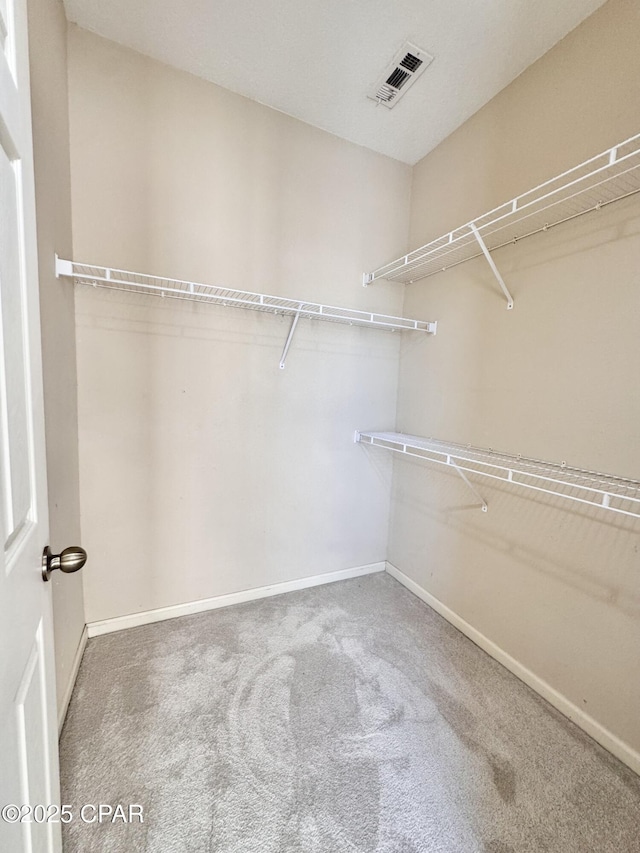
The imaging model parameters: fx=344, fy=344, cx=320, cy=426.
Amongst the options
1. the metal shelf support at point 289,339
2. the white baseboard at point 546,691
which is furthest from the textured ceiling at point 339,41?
the white baseboard at point 546,691

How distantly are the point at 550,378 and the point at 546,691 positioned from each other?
4.29 feet

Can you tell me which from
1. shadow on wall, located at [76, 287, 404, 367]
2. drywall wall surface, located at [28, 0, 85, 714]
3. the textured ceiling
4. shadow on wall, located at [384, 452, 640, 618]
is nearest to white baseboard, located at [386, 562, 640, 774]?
shadow on wall, located at [384, 452, 640, 618]

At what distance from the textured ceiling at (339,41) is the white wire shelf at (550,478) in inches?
66.9

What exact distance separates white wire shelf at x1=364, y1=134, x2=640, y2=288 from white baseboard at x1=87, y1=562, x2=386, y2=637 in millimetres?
1895

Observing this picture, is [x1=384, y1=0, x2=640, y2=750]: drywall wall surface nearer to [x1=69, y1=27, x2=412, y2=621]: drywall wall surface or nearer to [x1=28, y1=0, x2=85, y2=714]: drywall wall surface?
[x1=69, y1=27, x2=412, y2=621]: drywall wall surface

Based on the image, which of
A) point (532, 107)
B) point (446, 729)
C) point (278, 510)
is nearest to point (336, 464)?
point (278, 510)

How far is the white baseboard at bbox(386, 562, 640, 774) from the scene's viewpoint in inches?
47.7

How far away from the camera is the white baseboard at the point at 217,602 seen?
1722mm

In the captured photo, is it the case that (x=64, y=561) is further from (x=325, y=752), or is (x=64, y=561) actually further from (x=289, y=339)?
(x=289, y=339)

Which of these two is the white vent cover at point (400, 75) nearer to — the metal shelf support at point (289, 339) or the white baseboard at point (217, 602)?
the metal shelf support at point (289, 339)

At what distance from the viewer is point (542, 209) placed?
131 centimetres

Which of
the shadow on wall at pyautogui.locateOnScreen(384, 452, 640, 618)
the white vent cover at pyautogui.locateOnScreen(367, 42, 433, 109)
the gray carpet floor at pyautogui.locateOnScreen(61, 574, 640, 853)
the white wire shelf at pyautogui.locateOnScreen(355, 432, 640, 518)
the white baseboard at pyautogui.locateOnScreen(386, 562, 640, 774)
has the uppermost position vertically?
the white vent cover at pyautogui.locateOnScreen(367, 42, 433, 109)

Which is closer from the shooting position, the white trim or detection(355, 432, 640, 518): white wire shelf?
Result: detection(355, 432, 640, 518): white wire shelf

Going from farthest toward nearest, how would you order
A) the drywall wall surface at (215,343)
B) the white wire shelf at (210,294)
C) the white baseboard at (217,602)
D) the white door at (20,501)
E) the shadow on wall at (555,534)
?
the white baseboard at (217,602), the drywall wall surface at (215,343), the white wire shelf at (210,294), the shadow on wall at (555,534), the white door at (20,501)
